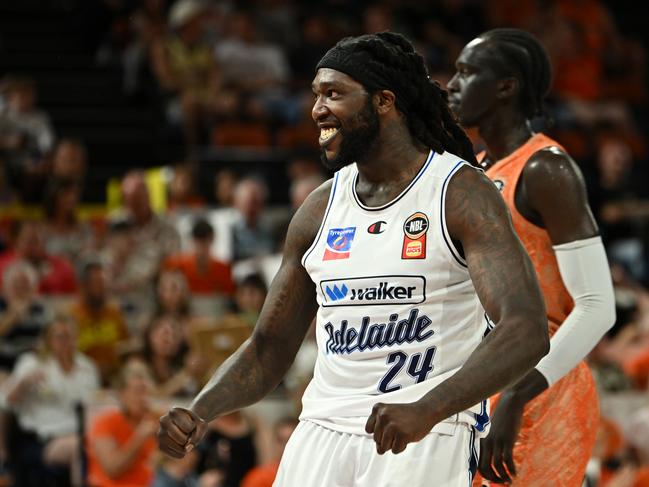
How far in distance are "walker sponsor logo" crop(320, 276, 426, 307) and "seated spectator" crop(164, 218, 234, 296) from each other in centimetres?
699

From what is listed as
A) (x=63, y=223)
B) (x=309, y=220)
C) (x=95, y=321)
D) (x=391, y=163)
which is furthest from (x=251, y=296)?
(x=391, y=163)

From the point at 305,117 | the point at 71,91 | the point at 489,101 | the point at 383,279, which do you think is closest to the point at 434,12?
the point at 305,117

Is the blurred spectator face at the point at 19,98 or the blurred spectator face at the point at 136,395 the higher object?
the blurred spectator face at the point at 19,98

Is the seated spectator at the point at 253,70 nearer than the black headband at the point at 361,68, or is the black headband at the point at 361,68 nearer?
the black headband at the point at 361,68

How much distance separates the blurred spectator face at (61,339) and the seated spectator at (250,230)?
→ 2718 mm

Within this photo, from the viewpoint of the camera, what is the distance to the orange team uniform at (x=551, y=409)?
13.2ft

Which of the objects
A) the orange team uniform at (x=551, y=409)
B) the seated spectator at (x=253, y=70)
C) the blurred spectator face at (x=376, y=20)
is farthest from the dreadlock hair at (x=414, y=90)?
the blurred spectator face at (x=376, y=20)

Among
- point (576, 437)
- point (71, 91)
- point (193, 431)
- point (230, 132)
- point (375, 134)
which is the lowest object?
point (576, 437)

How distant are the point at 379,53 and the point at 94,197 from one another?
9703 millimetres

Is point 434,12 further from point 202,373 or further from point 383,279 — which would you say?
point 383,279

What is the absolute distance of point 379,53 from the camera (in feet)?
11.4

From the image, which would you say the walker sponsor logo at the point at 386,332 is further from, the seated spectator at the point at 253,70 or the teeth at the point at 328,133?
the seated spectator at the point at 253,70

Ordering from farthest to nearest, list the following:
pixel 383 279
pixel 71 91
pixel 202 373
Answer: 1. pixel 71 91
2. pixel 202 373
3. pixel 383 279

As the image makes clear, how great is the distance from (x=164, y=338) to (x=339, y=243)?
541 cm
